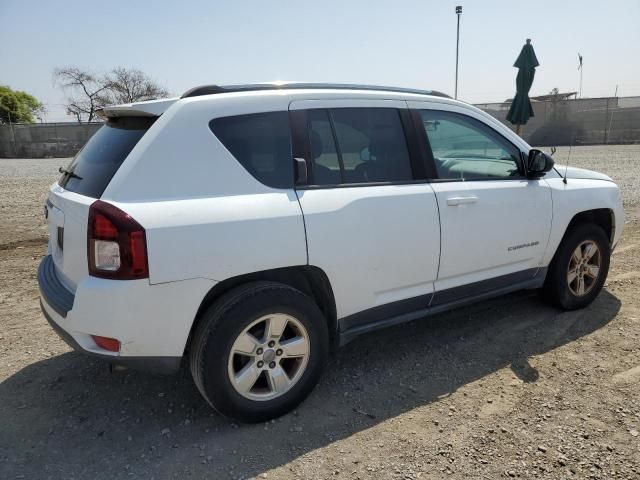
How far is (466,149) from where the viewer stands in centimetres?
364

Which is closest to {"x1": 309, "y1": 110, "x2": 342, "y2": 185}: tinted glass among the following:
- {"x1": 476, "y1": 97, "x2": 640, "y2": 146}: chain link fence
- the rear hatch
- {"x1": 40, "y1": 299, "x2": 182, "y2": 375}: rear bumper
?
the rear hatch

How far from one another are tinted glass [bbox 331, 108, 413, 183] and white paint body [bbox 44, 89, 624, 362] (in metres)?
0.08

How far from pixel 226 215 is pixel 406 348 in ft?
6.23

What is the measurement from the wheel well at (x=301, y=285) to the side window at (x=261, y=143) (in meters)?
0.49

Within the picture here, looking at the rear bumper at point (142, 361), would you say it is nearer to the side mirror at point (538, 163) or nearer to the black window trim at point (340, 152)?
the black window trim at point (340, 152)

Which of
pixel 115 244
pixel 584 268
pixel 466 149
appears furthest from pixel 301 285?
pixel 584 268

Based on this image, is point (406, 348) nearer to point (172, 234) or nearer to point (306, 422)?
point (306, 422)

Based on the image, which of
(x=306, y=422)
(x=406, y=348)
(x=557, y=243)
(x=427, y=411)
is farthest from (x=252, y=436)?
(x=557, y=243)

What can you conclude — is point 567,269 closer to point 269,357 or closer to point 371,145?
point 371,145

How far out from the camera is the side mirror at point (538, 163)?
11.9ft

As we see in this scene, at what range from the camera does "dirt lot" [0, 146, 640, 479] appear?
2.45 m

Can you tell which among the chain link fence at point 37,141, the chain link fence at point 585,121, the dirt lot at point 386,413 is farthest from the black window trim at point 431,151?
the chain link fence at point 37,141

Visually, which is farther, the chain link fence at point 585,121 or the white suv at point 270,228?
the chain link fence at point 585,121

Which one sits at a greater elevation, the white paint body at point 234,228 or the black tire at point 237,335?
the white paint body at point 234,228
